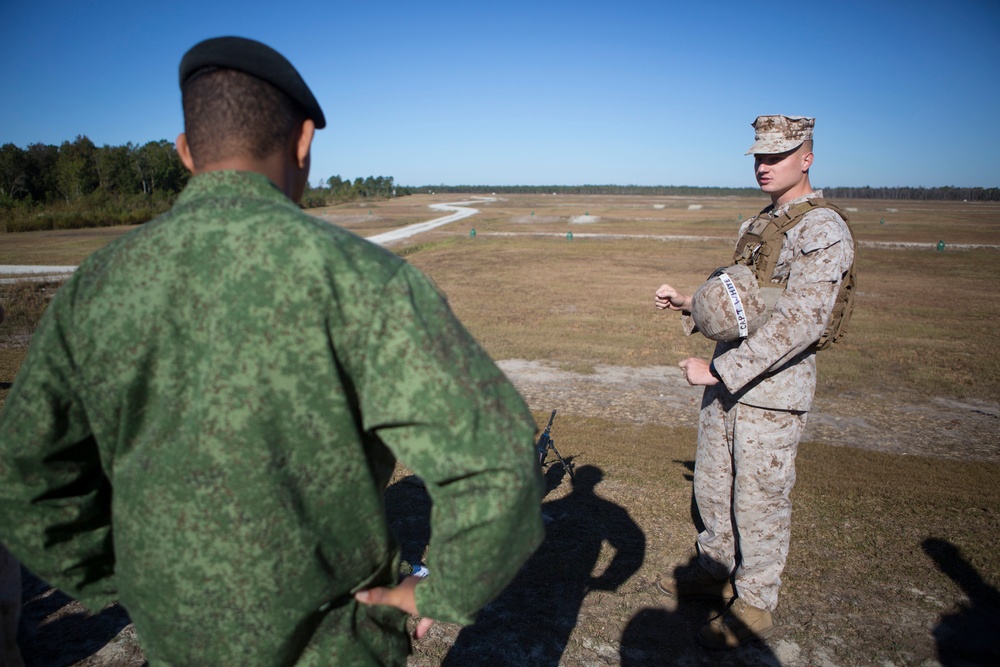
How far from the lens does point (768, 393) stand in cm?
338

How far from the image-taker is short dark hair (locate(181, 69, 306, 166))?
1.30m

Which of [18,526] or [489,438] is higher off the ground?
[489,438]

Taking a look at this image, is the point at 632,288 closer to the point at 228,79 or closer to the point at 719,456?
the point at 719,456

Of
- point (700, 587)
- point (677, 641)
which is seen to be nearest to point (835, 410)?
point (700, 587)

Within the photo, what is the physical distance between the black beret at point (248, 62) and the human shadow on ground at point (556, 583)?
9.86ft

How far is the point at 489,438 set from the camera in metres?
1.13

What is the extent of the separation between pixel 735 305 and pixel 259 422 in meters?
2.72

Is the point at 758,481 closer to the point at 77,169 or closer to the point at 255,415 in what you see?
the point at 255,415

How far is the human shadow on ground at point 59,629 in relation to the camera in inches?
130

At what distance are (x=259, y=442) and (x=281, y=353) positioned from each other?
0.17 metres

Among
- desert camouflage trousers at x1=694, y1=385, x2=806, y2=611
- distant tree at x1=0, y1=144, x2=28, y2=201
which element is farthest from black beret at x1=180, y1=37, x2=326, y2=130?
distant tree at x1=0, y1=144, x2=28, y2=201

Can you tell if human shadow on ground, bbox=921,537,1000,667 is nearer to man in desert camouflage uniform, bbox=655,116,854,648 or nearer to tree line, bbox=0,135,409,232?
man in desert camouflage uniform, bbox=655,116,854,648

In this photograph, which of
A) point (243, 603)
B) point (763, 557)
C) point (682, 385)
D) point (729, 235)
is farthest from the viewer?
point (729, 235)

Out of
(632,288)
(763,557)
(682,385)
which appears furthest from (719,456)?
(632,288)
